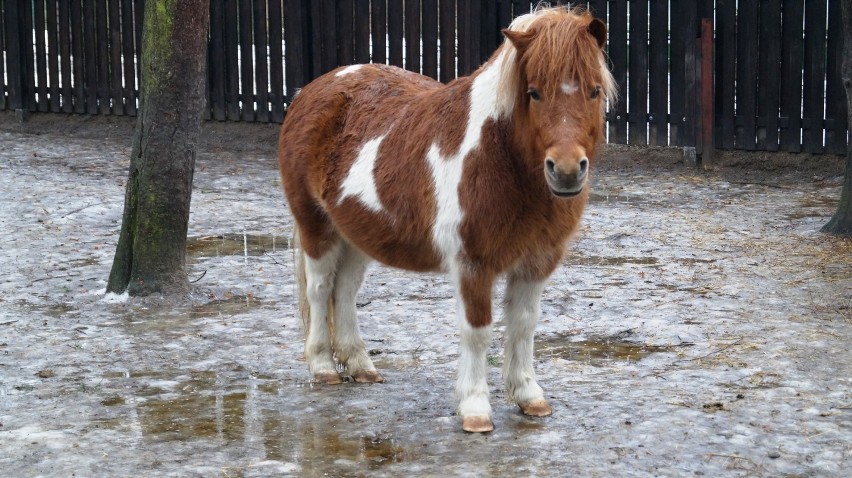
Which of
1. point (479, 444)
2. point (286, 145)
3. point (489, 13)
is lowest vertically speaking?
point (479, 444)

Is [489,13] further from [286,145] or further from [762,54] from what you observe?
[286,145]

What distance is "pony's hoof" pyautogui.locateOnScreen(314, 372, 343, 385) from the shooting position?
5.68 meters

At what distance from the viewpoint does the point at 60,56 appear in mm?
14750

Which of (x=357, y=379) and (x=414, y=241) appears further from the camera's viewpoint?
(x=357, y=379)

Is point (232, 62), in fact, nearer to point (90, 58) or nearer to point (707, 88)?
point (90, 58)

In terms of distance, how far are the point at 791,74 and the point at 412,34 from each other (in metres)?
4.21

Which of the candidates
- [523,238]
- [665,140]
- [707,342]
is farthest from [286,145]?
[665,140]

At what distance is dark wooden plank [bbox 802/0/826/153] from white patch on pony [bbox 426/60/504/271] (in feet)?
24.4

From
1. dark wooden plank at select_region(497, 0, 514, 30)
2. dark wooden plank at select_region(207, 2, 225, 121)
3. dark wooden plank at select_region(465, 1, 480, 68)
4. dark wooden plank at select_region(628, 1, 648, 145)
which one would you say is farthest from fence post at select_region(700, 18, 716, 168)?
dark wooden plank at select_region(207, 2, 225, 121)

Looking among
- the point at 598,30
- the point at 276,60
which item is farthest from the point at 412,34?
the point at 598,30

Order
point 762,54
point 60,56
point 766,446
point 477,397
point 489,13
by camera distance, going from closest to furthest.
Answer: point 766,446 → point 477,397 → point 762,54 → point 489,13 → point 60,56

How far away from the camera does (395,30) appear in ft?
43.0

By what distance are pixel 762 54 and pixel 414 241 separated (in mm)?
7693

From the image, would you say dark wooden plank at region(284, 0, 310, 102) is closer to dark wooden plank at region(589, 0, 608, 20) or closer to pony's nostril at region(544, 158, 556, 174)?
dark wooden plank at region(589, 0, 608, 20)
